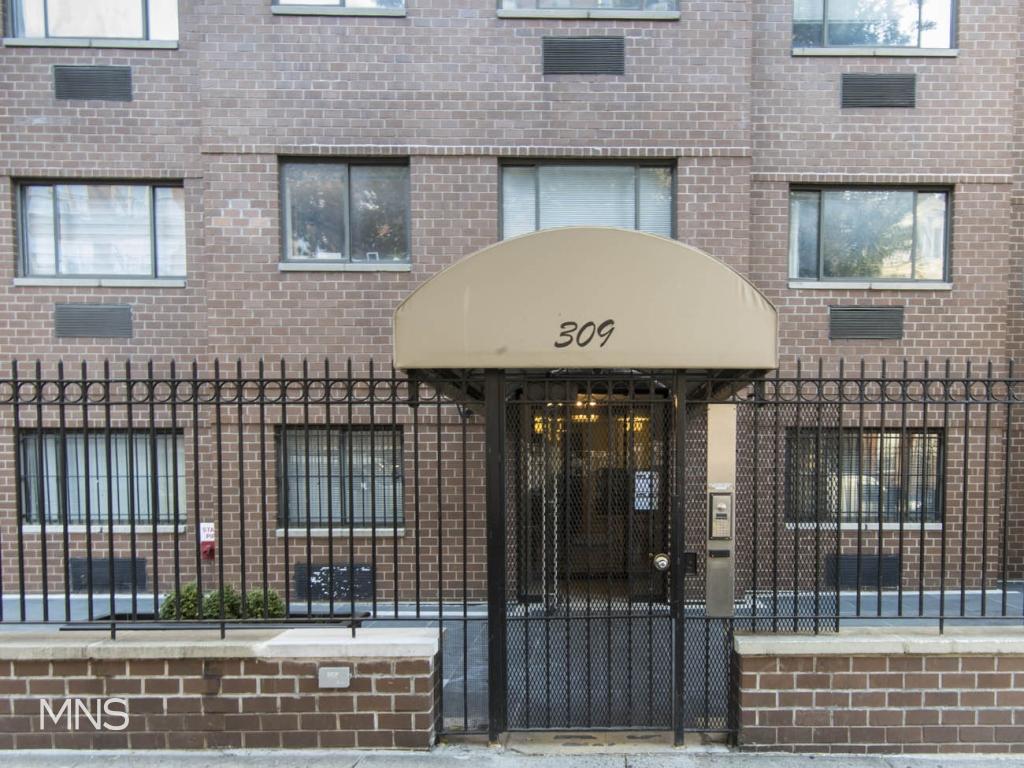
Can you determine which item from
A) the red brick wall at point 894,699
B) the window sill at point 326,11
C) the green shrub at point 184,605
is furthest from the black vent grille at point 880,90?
the green shrub at point 184,605

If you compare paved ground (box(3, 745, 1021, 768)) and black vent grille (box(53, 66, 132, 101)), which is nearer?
paved ground (box(3, 745, 1021, 768))

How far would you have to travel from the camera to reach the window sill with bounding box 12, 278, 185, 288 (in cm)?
789

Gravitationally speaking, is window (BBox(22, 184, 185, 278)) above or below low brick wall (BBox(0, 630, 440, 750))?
above

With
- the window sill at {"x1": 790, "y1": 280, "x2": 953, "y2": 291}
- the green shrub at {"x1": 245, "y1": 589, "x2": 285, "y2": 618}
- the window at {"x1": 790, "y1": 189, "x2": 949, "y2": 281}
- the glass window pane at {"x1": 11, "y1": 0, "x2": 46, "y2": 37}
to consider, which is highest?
the glass window pane at {"x1": 11, "y1": 0, "x2": 46, "y2": 37}

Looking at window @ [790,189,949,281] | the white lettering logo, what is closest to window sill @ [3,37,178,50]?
the white lettering logo

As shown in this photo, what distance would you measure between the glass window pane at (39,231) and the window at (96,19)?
1.98 m

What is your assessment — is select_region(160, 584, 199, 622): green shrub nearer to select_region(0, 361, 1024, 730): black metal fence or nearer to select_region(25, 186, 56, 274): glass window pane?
select_region(0, 361, 1024, 730): black metal fence

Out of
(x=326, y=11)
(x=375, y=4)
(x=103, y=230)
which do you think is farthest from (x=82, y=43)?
(x=375, y=4)

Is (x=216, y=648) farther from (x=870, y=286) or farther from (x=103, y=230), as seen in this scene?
(x=870, y=286)

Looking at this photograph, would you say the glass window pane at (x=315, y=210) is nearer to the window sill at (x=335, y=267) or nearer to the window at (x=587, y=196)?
the window sill at (x=335, y=267)

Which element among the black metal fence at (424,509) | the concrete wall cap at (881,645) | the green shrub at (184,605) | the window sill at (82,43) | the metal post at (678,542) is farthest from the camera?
the window sill at (82,43)

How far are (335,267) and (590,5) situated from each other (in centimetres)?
447

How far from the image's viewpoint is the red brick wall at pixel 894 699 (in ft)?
13.4

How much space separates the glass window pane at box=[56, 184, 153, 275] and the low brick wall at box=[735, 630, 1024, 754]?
27.3 feet
